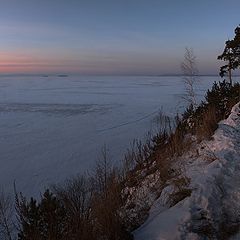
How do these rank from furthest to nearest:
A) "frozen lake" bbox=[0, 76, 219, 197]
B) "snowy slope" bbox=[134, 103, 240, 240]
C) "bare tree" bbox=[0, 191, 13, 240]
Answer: "frozen lake" bbox=[0, 76, 219, 197] → "bare tree" bbox=[0, 191, 13, 240] → "snowy slope" bbox=[134, 103, 240, 240]

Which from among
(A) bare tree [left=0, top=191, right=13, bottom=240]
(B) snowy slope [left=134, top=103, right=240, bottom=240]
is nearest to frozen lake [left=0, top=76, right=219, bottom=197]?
(A) bare tree [left=0, top=191, right=13, bottom=240]

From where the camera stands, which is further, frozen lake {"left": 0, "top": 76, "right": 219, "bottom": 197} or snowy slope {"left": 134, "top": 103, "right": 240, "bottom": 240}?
frozen lake {"left": 0, "top": 76, "right": 219, "bottom": 197}

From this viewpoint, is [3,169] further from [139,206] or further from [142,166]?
[139,206]

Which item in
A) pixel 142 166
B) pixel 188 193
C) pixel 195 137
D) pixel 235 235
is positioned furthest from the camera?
pixel 142 166

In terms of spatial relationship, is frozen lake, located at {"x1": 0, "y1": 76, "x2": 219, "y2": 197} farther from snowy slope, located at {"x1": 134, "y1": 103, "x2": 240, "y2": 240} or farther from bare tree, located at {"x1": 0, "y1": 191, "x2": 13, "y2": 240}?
snowy slope, located at {"x1": 134, "y1": 103, "x2": 240, "y2": 240}

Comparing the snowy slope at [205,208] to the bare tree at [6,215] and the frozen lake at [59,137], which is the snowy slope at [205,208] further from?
the frozen lake at [59,137]

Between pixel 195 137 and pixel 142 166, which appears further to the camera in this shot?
pixel 142 166

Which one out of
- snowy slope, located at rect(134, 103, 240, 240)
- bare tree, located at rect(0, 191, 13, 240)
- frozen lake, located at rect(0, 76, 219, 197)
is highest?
snowy slope, located at rect(134, 103, 240, 240)

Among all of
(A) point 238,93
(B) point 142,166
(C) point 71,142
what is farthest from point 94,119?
(B) point 142,166

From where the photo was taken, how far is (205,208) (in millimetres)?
6566

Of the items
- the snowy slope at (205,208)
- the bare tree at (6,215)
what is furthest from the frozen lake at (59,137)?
the snowy slope at (205,208)

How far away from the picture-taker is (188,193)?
7.14m

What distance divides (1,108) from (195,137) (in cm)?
2916

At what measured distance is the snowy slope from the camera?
6125mm
